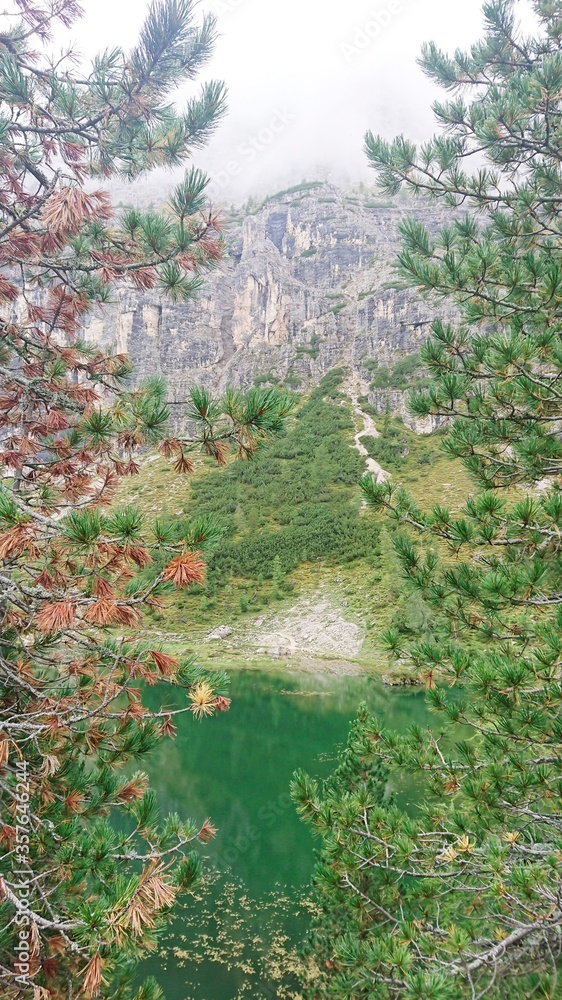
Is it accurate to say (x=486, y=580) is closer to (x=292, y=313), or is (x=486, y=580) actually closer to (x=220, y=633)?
(x=220, y=633)

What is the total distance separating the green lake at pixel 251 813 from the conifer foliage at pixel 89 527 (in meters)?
2.78

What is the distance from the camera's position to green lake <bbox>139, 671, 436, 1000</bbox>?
21.2 feet

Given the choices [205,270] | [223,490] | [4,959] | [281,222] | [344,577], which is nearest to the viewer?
[4,959]

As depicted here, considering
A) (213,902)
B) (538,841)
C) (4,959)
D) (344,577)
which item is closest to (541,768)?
(538,841)

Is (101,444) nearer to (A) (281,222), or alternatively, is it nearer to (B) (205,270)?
(B) (205,270)

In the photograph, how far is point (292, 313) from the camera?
236 ft

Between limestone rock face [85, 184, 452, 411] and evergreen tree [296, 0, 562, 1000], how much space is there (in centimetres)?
6006

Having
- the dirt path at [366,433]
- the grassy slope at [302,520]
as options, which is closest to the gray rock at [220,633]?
the grassy slope at [302,520]

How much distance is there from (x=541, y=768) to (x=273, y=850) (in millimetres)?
9390

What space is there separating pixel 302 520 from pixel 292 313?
1632 inches

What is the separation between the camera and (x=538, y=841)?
2.76m

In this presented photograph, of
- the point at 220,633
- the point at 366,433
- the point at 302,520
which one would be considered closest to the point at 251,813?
the point at 220,633

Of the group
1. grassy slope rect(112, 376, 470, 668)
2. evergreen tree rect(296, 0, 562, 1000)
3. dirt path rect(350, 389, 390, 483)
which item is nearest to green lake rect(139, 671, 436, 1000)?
evergreen tree rect(296, 0, 562, 1000)

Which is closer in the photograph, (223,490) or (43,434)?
(43,434)
